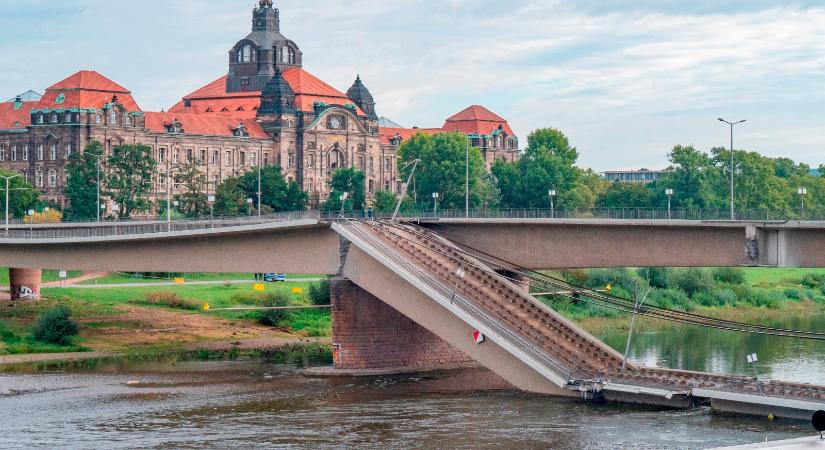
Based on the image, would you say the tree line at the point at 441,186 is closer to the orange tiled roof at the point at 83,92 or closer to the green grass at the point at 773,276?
the orange tiled roof at the point at 83,92

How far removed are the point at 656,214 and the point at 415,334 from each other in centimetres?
1426

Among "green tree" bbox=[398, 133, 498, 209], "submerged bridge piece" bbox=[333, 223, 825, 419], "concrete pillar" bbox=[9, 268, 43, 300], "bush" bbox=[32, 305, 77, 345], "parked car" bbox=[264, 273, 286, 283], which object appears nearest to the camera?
"submerged bridge piece" bbox=[333, 223, 825, 419]

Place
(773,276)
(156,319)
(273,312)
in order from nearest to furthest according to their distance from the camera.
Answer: (156,319)
(273,312)
(773,276)

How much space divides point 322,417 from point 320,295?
48547mm

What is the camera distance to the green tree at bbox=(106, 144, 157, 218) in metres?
177

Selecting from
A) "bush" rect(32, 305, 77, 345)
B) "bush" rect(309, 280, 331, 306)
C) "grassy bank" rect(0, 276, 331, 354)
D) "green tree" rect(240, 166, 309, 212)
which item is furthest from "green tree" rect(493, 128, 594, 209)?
"bush" rect(32, 305, 77, 345)

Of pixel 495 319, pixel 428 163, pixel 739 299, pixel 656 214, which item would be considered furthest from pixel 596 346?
pixel 428 163

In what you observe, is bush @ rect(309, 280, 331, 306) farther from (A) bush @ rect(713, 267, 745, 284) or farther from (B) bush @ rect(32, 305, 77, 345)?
(A) bush @ rect(713, 267, 745, 284)

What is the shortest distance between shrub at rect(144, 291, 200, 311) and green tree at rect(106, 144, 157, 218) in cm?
6675

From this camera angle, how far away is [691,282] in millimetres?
121125

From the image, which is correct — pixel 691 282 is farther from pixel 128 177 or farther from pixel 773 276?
pixel 128 177

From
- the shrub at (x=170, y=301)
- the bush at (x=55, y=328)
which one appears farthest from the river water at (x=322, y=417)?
the shrub at (x=170, y=301)

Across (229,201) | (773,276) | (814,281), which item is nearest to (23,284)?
(229,201)

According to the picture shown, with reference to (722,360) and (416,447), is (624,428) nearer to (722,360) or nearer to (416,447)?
(416,447)
